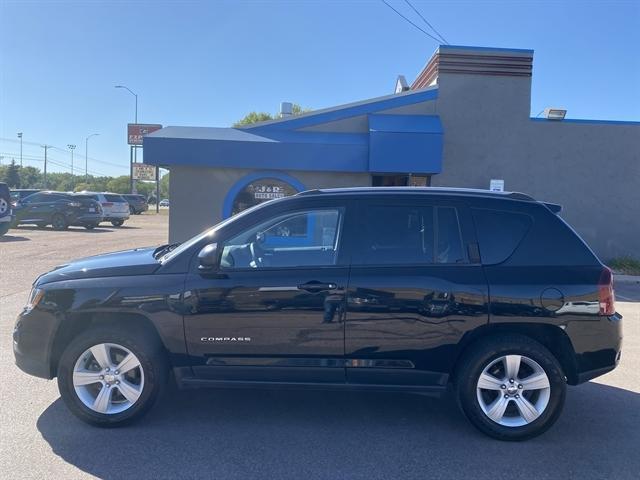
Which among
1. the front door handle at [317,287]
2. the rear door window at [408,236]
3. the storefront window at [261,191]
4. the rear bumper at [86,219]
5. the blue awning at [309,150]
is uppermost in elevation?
the blue awning at [309,150]

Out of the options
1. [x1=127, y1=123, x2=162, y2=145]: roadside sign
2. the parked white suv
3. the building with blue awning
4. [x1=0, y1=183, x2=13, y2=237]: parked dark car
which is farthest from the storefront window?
[x1=127, y1=123, x2=162, y2=145]: roadside sign

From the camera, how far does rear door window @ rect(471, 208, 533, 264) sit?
4086 mm

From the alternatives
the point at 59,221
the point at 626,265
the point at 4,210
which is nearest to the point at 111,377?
the point at 626,265

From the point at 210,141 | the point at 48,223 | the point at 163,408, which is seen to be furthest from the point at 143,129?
the point at 163,408

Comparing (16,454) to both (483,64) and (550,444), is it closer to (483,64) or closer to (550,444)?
(550,444)

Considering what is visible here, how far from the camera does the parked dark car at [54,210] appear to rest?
2272cm

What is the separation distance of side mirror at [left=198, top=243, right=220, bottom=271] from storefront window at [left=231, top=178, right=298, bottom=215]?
314 inches

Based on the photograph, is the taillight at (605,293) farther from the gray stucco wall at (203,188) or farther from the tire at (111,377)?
the gray stucco wall at (203,188)

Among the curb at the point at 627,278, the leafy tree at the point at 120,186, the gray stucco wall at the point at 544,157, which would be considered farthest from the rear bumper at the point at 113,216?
the leafy tree at the point at 120,186

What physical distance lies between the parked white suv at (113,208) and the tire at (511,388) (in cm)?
2493

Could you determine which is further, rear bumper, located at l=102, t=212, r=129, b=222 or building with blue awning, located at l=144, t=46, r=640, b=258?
rear bumper, located at l=102, t=212, r=129, b=222

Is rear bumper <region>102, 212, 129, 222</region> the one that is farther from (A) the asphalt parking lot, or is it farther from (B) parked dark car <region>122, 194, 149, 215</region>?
(A) the asphalt parking lot

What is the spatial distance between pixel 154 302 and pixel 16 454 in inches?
53.5

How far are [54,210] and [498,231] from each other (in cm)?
2267
